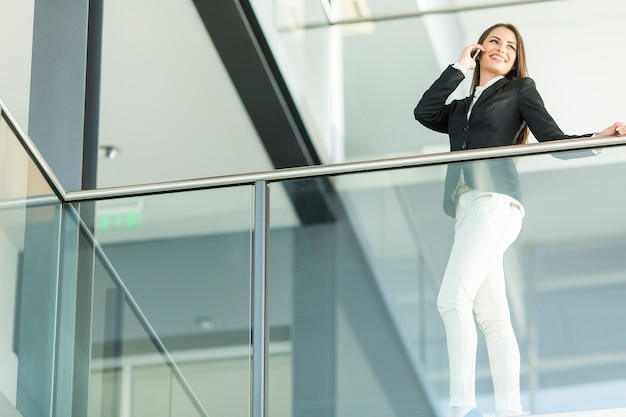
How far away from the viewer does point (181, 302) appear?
16.0 ft

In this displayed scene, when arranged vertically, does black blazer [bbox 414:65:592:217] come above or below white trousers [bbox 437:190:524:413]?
above

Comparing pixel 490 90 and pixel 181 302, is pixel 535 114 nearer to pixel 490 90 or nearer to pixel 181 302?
pixel 490 90

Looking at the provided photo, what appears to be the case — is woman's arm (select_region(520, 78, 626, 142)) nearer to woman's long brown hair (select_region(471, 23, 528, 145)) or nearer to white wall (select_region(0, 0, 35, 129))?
woman's long brown hair (select_region(471, 23, 528, 145))

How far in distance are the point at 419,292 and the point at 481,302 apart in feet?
0.91

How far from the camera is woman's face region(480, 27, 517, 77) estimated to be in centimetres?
494

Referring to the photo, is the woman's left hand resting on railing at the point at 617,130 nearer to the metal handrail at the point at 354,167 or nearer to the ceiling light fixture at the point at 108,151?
the metal handrail at the point at 354,167

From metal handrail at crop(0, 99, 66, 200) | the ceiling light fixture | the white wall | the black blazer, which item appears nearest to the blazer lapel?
the black blazer

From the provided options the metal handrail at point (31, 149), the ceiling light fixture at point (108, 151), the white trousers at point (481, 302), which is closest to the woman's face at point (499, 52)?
the white trousers at point (481, 302)

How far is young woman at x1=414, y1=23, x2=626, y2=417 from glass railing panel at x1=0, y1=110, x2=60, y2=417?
4.43 ft

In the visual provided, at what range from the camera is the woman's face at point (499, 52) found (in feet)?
16.2

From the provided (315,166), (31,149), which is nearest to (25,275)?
(31,149)

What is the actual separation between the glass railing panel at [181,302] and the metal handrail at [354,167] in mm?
32

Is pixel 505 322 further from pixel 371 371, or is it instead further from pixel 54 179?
pixel 54 179

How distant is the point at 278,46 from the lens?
25.1ft
